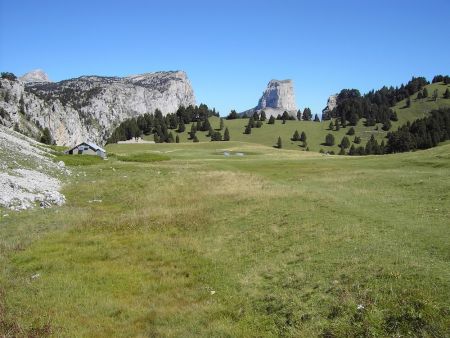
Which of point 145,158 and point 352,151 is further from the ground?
point 145,158

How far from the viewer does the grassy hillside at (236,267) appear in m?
13.8

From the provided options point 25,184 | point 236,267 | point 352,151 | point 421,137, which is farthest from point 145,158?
point 421,137

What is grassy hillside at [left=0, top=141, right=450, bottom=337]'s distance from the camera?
1380cm

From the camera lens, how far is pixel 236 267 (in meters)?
19.1

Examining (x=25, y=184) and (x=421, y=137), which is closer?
(x=25, y=184)

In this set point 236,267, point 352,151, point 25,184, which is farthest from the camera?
point 352,151

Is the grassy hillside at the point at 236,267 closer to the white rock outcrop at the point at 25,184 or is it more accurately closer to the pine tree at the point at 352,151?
the white rock outcrop at the point at 25,184

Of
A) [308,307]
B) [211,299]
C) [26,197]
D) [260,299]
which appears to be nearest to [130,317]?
[211,299]

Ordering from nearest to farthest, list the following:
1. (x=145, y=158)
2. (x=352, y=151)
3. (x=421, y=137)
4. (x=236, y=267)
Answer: (x=236, y=267), (x=145, y=158), (x=421, y=137), (x=352, y=151)

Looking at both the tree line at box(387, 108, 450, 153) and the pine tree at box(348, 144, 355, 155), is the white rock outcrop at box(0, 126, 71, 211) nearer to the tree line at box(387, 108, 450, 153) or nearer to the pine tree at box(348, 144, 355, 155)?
the tree line at box(387, 108, 450, 153)

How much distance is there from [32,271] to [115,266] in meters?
3.64

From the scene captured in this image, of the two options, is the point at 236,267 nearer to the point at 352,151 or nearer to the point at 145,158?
the point at 145,158

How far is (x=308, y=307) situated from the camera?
14242 millimetres

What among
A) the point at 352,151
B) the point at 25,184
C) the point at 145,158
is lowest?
the point at 352,151
